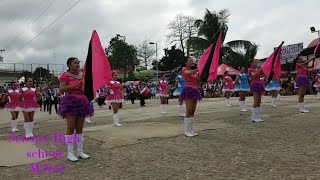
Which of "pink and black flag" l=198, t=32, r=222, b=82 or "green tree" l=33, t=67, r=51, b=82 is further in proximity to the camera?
"green tree" l=33, t=67, r=51, b=82

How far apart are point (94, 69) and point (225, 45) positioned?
141ft

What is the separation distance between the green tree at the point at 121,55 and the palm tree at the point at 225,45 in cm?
1638

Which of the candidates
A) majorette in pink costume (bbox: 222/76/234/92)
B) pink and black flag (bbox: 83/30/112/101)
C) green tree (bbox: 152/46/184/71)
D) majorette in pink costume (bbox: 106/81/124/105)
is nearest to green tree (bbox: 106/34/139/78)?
green tree (bbox: 152/46/184/71)

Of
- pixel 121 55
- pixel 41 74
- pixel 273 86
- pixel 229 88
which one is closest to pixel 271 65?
pixel 273 86

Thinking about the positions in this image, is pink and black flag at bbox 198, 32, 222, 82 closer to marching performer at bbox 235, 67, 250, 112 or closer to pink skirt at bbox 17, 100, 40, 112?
pink skirt at bbox 17, 100, 40, 112

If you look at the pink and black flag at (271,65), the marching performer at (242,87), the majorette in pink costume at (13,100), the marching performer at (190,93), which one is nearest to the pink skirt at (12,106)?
the majorette in pink costume at (13,100)

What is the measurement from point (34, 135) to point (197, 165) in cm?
676

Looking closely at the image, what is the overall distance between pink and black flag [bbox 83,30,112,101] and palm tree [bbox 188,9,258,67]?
40.9 metres

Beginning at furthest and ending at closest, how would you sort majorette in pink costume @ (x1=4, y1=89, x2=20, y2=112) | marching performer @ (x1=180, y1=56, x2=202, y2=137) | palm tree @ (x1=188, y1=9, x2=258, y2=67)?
palm tree @ (x1=188, y1=9, x2=258, y2=67) → majorette in pink costume @ (x1=4, y1=89, x2=20, y2=112) → marching performer @ (x1=180, y1=56, x2=202, y2=137)

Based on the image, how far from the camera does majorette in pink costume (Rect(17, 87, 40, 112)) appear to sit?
464 inches

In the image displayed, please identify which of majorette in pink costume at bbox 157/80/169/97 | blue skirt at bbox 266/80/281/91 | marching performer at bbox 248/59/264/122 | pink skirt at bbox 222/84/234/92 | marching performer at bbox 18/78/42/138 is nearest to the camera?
marching performer at bbox 18/78/42/138

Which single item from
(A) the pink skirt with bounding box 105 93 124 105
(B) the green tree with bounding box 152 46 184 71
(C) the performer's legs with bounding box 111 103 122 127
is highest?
(B) the green tree with bounding box 152 46 184 71

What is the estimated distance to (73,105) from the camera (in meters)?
7.63

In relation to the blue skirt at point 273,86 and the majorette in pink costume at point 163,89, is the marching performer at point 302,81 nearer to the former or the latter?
the blue skirt at point 273,86
